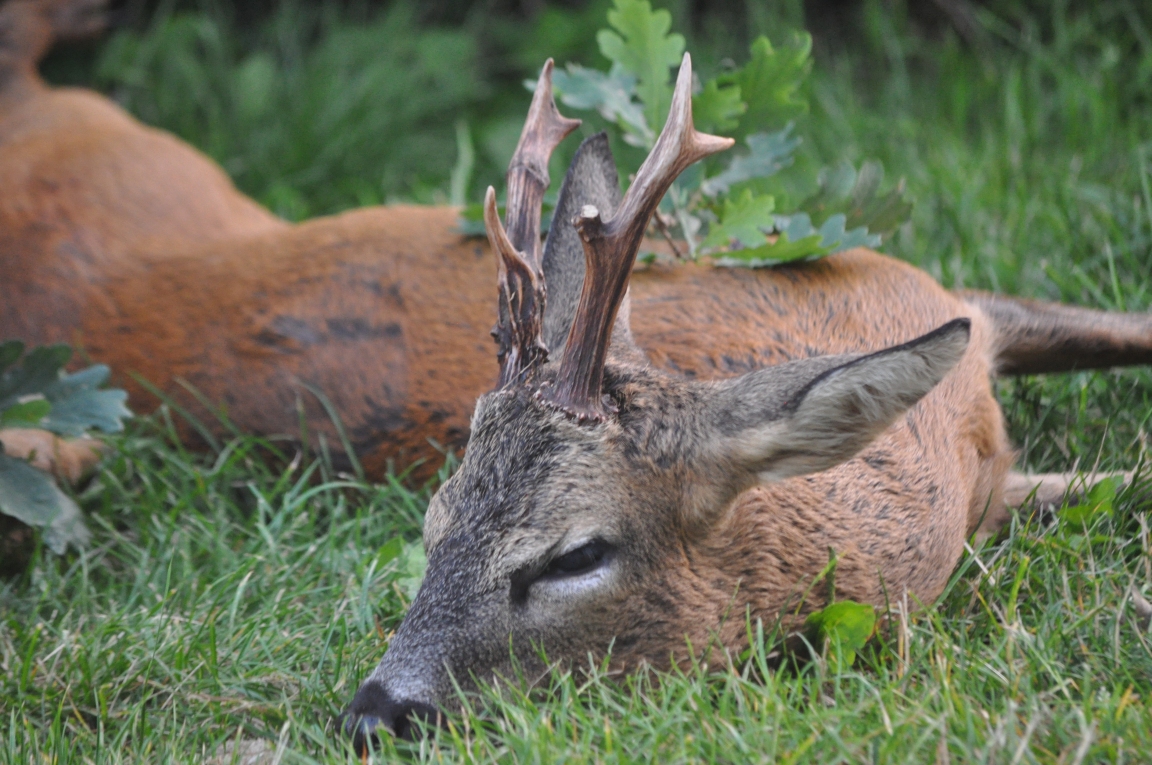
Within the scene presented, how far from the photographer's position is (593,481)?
106 inches

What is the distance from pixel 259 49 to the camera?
23.9 ft

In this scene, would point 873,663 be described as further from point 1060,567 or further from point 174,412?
point 174,412

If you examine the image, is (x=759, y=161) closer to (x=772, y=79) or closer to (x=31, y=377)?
(x=772, y=79)

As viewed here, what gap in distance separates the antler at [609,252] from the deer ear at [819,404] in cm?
29

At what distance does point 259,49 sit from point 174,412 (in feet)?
12.0

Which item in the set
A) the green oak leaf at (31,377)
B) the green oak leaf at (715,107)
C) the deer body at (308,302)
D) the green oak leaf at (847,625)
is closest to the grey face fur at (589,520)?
the green oak leaf at (847,625)

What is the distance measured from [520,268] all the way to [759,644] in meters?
0.93

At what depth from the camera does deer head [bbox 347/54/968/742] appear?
8.67 feet

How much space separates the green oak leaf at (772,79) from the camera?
3844mm

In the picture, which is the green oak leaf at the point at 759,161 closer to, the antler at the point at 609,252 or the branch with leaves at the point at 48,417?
the antler at the point at 609,252

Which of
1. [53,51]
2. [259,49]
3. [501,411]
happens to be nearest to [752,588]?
[501,411]

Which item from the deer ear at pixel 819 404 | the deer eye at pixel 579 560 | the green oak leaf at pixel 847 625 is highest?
the deer ear at pixel 819 404

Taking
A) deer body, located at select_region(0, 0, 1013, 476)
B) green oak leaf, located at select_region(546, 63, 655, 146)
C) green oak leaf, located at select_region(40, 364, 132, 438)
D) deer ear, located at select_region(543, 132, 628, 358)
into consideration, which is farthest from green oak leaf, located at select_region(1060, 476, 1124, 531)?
green oak leaf, located at select_region(40, 364, 132, 438)

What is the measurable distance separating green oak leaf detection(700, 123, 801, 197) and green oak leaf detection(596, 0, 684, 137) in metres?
0.25
